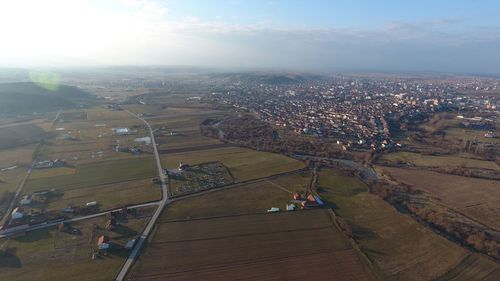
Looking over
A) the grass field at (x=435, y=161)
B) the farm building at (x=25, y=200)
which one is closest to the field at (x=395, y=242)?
the grass field at (x=435, y=161)

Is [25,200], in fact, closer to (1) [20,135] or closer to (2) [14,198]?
(2) [14,198]

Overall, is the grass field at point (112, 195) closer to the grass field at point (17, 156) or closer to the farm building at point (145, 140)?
the grass field at point (17, 156)

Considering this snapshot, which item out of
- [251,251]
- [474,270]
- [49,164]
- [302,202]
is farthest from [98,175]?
[474,270]

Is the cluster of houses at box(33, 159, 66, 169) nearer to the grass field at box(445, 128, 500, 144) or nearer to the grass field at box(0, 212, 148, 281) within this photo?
the grass field at box(0, 212, 148, 281)

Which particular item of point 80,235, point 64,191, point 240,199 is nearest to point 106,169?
point 64,191

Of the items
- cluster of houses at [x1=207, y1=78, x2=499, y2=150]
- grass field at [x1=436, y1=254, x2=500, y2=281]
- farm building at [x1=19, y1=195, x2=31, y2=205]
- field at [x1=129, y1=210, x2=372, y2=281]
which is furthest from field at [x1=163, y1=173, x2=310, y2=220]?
cluster of houses at [x1=207, y1=78, x2=499, y2=150]
